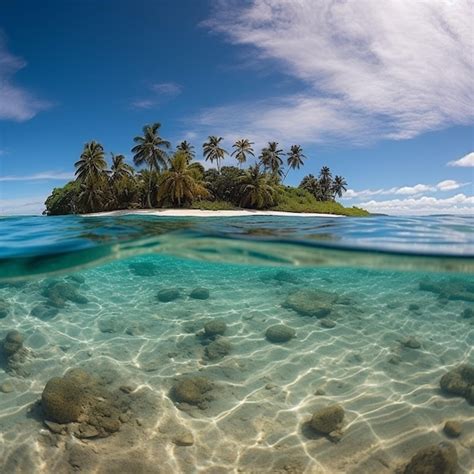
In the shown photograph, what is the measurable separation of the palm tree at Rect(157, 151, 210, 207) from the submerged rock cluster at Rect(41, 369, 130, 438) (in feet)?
139

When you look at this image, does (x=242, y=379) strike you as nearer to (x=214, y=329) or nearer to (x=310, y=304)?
(x=214, y=329)

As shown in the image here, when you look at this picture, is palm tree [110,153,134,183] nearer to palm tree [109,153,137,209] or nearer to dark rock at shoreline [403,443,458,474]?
palm tree [109,153,137,209]

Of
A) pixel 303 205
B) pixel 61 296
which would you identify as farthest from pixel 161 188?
pixel 61 296

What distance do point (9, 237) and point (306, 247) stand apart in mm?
8824

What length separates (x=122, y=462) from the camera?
17.5ft

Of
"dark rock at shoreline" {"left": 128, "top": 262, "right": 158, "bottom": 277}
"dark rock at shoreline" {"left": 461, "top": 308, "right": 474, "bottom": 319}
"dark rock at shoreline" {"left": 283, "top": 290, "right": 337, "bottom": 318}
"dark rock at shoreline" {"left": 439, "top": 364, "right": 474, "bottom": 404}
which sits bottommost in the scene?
"dark rock at shoreline" {"left": 439, "top": 364, "right": 474, "bottom": 404}

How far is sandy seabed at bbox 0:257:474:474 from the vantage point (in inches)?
218

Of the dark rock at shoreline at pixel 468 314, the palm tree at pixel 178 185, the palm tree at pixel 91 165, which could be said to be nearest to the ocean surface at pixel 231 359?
the dark rock at shoreline at pixel 468 314

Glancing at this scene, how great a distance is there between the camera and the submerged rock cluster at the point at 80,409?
587cm

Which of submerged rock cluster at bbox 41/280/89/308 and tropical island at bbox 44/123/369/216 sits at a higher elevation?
tropical island at bbox 44/123/369/216

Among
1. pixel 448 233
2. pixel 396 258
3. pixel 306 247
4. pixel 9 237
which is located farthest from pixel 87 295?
pixel 448 233

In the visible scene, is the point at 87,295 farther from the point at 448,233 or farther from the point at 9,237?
the point at 448,233

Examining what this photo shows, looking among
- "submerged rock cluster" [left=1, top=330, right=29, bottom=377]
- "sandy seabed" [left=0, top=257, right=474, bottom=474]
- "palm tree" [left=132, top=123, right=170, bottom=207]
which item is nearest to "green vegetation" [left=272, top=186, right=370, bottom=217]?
"palm tree" [left=132, top=123, right=170, bottom=207]

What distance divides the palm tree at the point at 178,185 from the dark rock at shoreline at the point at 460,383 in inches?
1701
